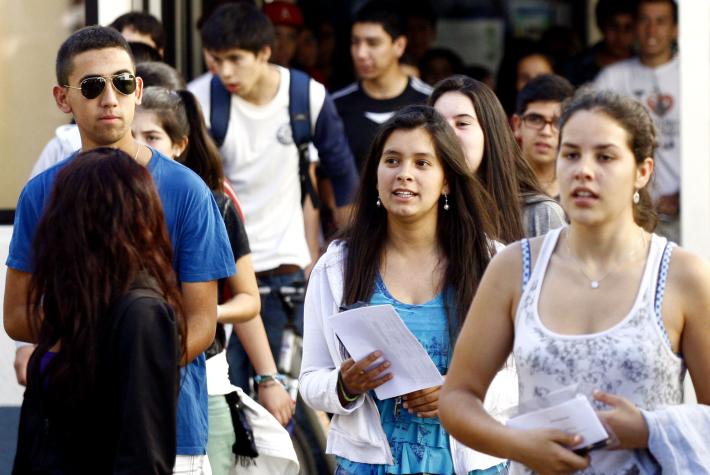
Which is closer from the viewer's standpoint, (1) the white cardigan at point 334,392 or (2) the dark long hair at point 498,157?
(1) the white cardigan at point 334,392

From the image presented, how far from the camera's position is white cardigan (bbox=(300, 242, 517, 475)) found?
12.7 feet

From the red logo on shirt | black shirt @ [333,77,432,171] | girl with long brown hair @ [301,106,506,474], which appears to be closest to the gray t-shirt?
girl with long brown hair @ [301,106,506,474]

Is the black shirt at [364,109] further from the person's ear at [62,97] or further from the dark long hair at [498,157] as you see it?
the person's ear at [62,97]

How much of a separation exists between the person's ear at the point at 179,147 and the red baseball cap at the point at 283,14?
13.6 feet

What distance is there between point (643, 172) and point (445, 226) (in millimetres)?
1201

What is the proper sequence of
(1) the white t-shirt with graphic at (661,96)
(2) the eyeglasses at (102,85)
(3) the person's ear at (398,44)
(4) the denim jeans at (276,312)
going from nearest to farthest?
(2) the eyeglasses at (102,85) → (4) the denim jeans at (276,312) → (1) the white t-shirt with graphic at (661,96) → (3) the person's ear at (398,44)

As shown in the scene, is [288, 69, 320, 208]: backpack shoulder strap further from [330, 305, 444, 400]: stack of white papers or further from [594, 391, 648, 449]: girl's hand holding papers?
[594, 391, 648, 449]: girl's hand holding papers

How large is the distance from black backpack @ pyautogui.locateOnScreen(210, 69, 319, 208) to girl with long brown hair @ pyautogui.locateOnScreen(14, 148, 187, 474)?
3.41 m

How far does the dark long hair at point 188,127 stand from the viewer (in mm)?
4805

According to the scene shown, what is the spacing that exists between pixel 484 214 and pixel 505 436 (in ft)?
4.69

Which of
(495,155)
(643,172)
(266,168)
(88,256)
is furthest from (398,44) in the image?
(88,256)

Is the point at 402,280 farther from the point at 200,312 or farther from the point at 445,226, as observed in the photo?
Result: the point at 200,312

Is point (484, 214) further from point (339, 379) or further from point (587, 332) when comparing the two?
point (587, 332)

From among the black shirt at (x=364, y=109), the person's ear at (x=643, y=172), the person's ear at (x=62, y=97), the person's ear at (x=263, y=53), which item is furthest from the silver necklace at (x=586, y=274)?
the black shirt at (x=364, y=109)
